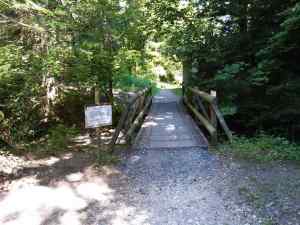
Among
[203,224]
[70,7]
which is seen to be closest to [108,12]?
[70,7]

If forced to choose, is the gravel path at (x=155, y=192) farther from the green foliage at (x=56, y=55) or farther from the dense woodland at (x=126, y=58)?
the dense woodland at (x=126, y=58)

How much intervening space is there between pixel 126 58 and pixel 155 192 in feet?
13.2

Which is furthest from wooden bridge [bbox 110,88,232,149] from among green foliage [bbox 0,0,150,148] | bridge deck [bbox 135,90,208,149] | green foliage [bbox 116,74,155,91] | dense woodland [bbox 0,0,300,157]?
green foliage [bbox 0,0,150,148]

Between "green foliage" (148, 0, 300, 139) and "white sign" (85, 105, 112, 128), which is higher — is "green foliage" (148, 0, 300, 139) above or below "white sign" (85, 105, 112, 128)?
above

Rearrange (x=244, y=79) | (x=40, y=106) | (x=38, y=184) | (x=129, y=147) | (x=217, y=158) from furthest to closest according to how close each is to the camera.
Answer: (x=40, y=106)
(x=244, y=79)
(x=129, y=147)
(x=217, y=158)
(x=38, y=184)

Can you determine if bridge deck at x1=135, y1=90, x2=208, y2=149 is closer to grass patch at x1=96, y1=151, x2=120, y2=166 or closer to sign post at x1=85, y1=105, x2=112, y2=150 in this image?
grass patch at x1=96, y1=151, x2=120, y2=166

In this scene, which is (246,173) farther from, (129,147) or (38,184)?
(38,184)

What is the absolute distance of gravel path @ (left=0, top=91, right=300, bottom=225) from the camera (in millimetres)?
3846

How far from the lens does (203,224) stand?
365 cm

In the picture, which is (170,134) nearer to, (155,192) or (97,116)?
(97,116)

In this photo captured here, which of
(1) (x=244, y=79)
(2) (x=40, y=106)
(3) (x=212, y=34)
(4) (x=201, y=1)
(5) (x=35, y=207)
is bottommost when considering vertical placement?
(5) (x=35, y=207)

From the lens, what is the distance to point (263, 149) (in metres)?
6.22

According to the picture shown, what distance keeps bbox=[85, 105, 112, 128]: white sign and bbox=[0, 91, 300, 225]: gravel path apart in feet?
2.46

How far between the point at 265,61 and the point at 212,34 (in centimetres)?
246
